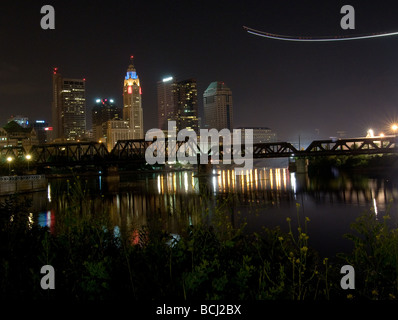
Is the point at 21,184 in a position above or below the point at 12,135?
below

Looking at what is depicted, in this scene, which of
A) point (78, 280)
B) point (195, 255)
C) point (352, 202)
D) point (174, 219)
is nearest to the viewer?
point (78, 280)

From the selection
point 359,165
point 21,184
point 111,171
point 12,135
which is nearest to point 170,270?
point 21,184

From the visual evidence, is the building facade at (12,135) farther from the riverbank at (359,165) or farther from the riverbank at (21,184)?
the riverbank at (359,165)

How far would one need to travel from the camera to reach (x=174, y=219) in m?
20.6

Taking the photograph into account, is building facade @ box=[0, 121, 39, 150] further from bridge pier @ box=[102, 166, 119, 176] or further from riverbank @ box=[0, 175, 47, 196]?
riverbank @ box=[0, 175, 47, 196]

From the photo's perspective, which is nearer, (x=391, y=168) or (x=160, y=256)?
(x=160, y=256)

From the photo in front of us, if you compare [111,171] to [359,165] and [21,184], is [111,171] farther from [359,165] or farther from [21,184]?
[359,165]

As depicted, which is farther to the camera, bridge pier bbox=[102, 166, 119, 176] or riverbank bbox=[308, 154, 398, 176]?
bridge pier bbox=[102, 166, 119, 176]

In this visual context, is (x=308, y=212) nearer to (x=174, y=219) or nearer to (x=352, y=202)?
(x=352, y=202)

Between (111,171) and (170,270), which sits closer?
(170,270)

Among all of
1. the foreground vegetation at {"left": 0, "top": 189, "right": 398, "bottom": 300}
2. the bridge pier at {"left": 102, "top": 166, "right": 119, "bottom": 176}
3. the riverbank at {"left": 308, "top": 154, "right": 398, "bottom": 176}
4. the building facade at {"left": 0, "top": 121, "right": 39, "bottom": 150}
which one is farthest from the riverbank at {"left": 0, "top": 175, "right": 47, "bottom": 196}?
the building facade at {"left": 0, "top": 121, "right": 39, "bottom": 150}
